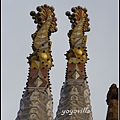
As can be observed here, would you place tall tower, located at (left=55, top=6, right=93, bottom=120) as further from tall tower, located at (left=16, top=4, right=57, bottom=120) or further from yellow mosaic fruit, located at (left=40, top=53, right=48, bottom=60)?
yellow mosaic fruit, located at (left=40, top=53, right=48, bottom=60)

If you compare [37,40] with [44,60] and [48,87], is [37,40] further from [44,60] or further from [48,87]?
[48,87]

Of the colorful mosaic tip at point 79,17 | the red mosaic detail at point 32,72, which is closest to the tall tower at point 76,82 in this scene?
the colorful mosaic tip at point 79,17

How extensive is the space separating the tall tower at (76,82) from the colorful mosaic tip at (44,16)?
72 cm

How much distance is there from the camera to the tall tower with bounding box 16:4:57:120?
13.8 metres

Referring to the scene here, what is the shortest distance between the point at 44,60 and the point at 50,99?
153 cm

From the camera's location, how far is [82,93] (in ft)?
47.2

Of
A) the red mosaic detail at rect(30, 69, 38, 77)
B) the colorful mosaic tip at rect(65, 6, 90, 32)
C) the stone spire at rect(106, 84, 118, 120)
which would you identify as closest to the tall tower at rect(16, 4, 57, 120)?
the red mosaic detail at rect(30, 69, 38, 77)

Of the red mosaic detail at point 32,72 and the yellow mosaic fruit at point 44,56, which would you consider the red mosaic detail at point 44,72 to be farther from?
the yellow mosaic fruit at point 44,56

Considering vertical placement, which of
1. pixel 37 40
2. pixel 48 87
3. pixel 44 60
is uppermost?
pixel 37 40

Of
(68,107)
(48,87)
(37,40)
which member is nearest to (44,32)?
(37,40)

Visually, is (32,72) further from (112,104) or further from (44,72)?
(112,104)

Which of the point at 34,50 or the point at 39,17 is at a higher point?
the point at 39,17

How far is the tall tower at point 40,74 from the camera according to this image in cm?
1382

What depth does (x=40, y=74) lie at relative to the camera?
14891 millimetres
